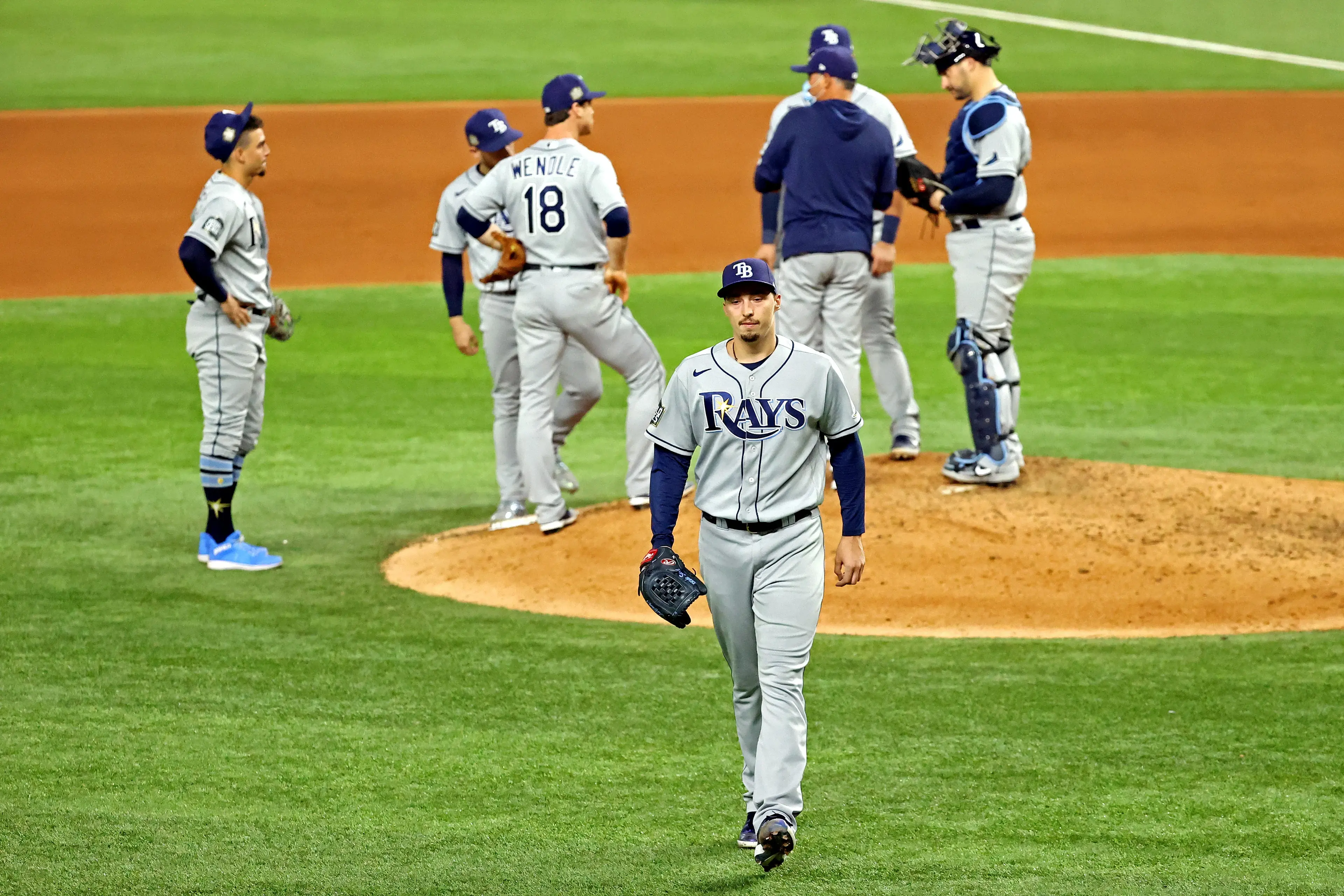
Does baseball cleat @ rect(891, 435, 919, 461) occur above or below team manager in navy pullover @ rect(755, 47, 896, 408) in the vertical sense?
below

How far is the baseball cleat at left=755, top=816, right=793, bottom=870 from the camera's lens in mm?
4602

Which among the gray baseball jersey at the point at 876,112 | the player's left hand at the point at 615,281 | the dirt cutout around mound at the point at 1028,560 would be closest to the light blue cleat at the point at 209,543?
the dirt cutout around mound at the point at 1028,560

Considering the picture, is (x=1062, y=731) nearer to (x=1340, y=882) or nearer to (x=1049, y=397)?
(x=1340, y=882)

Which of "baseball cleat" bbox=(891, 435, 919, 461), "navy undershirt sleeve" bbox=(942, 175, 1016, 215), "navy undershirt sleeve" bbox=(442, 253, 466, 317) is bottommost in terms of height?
"baseball cleat" bbox=(891, 435, 919, 461)

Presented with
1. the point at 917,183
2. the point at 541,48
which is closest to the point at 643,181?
the point at 541,48

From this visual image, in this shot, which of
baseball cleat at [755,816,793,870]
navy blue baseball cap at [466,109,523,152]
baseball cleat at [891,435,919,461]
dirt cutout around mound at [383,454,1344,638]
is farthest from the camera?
baseball cleat at [891,435,919,461]

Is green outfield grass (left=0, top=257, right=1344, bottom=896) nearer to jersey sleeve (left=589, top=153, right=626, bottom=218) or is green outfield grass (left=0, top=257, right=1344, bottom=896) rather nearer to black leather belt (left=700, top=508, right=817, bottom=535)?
black leather belt (left=700, top=508, right=817, bottom=535)

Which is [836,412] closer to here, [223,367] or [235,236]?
[235,236]

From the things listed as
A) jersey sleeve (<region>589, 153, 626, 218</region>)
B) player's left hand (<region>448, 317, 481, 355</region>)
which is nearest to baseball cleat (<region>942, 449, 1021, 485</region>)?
jersey sleeve (<region>589, 153, 626, 218</region>)

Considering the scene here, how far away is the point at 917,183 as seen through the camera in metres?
9.02

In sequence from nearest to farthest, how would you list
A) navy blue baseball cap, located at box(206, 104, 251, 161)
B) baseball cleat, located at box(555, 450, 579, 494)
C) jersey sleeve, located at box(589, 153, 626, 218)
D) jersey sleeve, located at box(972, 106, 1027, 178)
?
navy blue baseball cap, located at box(206, 104, 251, 161), jersey sleeve, located at box(589, 153, 626, 218), jersey sleeve, located at box(972, 106, 1027, 178), baseball cleat, located at box(555, 450, 579, 494)

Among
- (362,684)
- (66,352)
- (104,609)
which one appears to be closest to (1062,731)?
(362,684)

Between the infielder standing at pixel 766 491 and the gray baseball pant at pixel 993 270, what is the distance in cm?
419

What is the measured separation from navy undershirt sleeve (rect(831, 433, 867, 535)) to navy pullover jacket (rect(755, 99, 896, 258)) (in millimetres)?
4032
